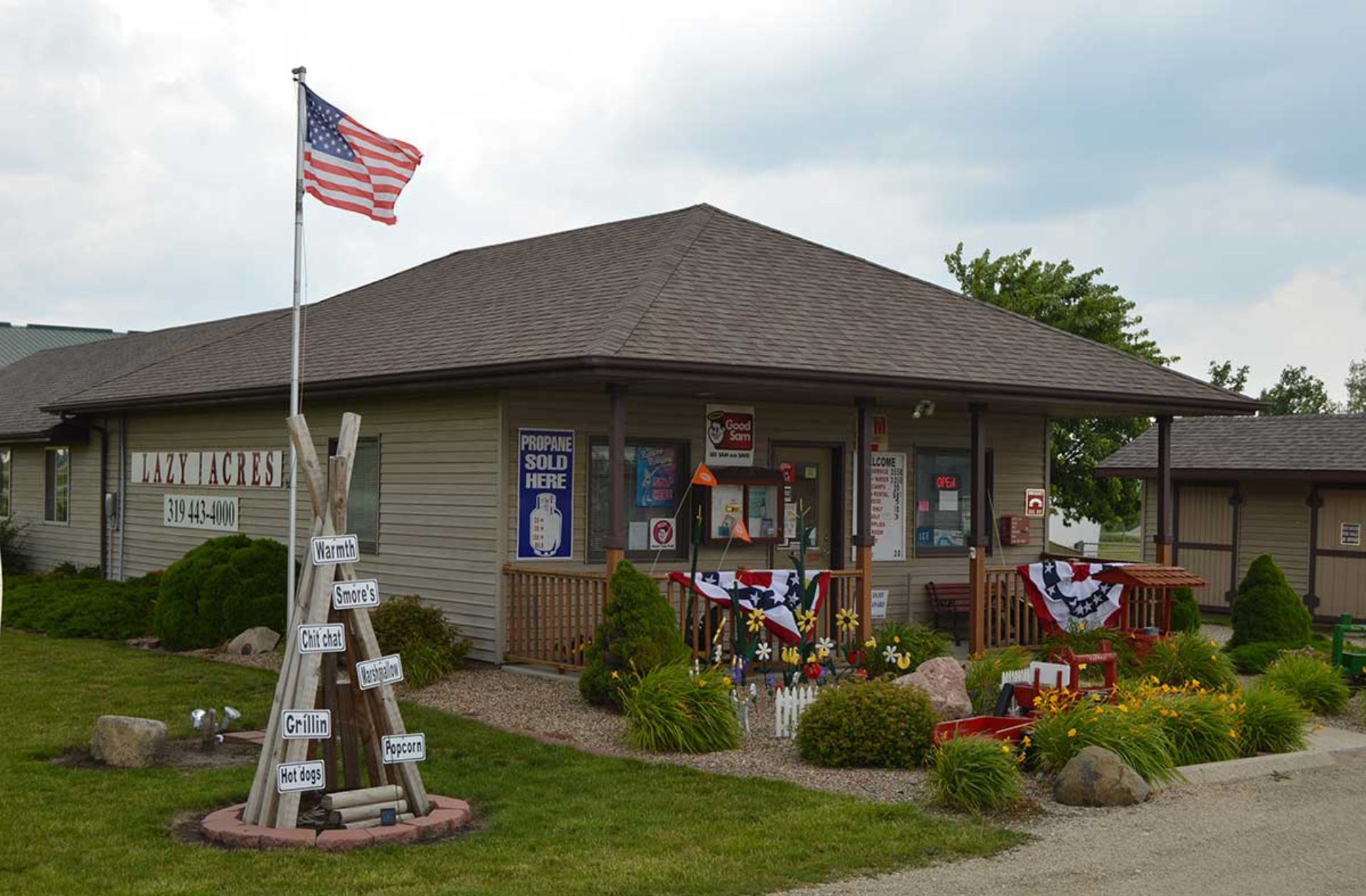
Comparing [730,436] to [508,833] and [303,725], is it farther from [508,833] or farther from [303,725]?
[303,725]

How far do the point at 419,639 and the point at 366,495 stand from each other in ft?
10.2

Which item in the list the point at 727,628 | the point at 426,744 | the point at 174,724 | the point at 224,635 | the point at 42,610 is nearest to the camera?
the point at 426,744

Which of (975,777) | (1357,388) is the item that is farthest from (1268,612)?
(1357,388)

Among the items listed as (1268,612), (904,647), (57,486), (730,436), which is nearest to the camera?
(904,647)

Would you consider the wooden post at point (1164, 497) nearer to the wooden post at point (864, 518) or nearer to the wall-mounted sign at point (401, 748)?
the wooden post at point (864, 518)

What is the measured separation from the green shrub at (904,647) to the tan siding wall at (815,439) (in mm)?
2411

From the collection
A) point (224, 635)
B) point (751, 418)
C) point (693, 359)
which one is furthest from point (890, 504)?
point (224, 635)

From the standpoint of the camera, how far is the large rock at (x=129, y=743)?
979 cm

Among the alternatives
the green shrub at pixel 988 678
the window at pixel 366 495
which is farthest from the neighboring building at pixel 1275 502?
the window at pixel 366 495

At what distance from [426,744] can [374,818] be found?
2570mm

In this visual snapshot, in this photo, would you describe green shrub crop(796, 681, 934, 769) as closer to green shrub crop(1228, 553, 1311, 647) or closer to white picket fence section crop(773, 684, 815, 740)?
white picket fence section crop(773, 684, 815, 740)

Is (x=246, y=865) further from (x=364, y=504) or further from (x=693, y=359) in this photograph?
(x=364, y=504)

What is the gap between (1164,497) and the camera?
55.6ft

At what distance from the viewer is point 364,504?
53.8 feet
